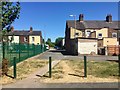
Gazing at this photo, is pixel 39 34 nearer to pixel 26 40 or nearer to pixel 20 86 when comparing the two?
pixel 26 40

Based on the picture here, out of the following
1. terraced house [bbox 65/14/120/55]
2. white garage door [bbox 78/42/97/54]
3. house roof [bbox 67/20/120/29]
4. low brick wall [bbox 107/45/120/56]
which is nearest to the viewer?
white garage door [bbox 78/42/97/54]

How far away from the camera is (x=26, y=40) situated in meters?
81.6

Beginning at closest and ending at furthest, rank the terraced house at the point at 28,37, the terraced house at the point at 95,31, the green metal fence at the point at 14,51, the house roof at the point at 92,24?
the green metal fence at the point at 14,51 → the terraced house at the point at 95,31 → the house roof at the point at 92,24 → the terraced house at the point at 28,37

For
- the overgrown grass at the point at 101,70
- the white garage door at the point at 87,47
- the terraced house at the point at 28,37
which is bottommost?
the overgrown grass at the point at 101,70

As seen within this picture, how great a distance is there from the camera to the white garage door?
42.3 meters

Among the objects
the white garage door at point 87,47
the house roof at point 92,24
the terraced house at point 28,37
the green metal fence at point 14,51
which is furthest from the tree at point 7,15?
the terraced house at point 28,37

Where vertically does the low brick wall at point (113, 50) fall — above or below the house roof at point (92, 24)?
below

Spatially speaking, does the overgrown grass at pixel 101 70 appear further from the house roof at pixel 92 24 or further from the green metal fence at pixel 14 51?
the house roof at pixel 92 24

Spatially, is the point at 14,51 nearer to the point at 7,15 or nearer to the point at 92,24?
the point at 7,15

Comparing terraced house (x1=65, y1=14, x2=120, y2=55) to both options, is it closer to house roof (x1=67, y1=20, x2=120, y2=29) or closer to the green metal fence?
house roof (x1=67, y1=20, x2=120, y2=29)

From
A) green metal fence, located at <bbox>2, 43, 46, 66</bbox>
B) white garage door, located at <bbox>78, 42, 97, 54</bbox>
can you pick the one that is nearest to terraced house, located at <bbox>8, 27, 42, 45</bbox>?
white garage door, located at <bbox>78, 42, 97, 54</bbox>

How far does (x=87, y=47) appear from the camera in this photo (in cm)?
4281

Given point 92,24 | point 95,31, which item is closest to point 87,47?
point 95,31

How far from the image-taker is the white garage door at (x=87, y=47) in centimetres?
4231
